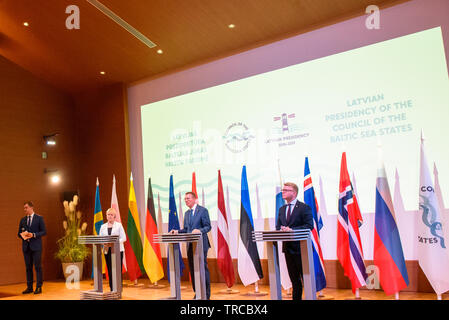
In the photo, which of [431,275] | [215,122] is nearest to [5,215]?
[215,122]

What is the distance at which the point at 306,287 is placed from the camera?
3.56 m

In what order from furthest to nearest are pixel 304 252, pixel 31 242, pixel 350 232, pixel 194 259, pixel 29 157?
pixel 29 157 → pixel 31 242 → pixel 350 232 → pixel 194 259 → pixel 304 252

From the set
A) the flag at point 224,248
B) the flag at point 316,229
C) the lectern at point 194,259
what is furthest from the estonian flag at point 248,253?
the lectern at point 194,259

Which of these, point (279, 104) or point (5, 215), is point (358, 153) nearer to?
point (279, 104)

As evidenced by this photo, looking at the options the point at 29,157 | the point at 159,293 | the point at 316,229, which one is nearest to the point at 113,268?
the point at 159,293

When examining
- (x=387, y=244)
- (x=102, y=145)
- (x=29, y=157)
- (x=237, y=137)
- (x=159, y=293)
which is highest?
(x=102, y=145)

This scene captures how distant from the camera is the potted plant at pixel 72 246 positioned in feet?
26.8

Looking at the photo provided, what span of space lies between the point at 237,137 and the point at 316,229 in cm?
213

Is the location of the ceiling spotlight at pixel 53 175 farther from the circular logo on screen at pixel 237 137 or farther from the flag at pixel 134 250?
the circular logo on screen at pixel 237 137

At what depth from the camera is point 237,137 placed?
6.86 meters

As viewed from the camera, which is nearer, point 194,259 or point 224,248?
point 194,259

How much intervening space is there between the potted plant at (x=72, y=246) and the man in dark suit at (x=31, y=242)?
1291 mm

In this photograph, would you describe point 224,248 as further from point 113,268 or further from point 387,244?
point 387,244
